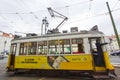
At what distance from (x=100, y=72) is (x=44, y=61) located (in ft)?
11.8

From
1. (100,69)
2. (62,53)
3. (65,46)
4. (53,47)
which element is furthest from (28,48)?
(100,69)

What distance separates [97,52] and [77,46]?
4.12 ft

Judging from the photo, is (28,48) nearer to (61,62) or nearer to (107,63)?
(61,62)

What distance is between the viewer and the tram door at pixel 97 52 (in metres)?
7.84

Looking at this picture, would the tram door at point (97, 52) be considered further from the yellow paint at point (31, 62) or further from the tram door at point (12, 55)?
the tram door at point (12, 55)

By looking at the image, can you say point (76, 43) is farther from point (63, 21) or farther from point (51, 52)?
point (63, 21)

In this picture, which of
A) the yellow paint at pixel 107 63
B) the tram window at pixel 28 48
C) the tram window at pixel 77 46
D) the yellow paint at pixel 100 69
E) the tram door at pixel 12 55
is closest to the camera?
the yellow paint at pixel 107 63

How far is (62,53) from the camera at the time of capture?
861 centimetres

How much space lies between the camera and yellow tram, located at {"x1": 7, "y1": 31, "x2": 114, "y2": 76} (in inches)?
311

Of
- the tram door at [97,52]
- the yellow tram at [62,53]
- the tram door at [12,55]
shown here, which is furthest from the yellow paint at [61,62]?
the tram door at [12,55]

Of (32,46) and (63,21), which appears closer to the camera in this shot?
(32,46)

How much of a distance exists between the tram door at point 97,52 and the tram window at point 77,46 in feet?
2.08

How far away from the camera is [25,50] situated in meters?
9.77

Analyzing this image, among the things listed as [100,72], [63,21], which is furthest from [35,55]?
[100,72]
